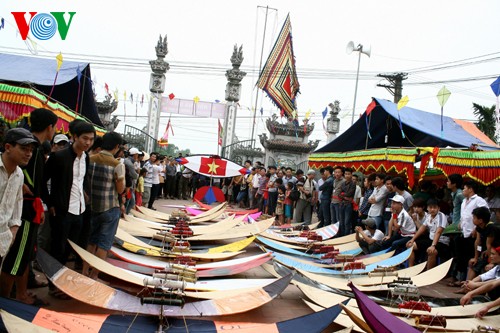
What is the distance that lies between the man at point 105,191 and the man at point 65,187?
0.98ft

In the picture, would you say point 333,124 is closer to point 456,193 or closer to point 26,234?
point 456,193

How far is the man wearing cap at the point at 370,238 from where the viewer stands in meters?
6.79

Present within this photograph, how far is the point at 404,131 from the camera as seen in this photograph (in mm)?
10625

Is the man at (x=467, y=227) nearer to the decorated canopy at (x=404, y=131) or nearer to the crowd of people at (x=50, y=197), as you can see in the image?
the decorated canopy at (x=404, y=131)

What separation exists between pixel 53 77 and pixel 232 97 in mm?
11533

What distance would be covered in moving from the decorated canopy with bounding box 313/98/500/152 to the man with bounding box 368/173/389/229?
72.1 inches

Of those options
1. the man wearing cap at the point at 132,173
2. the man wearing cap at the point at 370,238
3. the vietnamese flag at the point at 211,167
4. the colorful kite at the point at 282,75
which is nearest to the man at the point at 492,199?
the man wearing cap at the point at 370,238

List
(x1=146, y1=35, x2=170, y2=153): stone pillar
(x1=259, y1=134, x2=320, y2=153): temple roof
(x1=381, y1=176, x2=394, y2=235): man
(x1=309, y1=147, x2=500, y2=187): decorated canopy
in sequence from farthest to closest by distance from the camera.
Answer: (x1=259, y1=134, x2=320, y2=153): temple roof < (x1=146, y1=35, x2=170, y2=153): stone pillar < (x1=381, y1=176, x2=394, y2=235): man < (x1=309, y1=147, x2=500, y2=187): decorated canopy

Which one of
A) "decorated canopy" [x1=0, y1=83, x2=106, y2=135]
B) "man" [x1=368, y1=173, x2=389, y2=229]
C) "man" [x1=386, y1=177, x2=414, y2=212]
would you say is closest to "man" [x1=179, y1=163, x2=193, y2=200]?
"decorated canopy" [x1=0, y1=83, x2=106, y2=135]

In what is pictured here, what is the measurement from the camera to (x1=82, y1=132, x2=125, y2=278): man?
14.1 ft

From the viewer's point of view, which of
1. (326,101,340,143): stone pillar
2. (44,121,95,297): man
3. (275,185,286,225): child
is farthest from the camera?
A: (326,101,340,143): stone pillar

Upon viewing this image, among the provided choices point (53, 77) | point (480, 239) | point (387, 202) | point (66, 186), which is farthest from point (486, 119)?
point (66, 186)

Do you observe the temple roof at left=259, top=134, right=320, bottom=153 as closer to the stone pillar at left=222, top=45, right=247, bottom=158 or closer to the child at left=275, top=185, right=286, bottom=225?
→ the stone pillar at left=222, top=45, right=247, bottom=158

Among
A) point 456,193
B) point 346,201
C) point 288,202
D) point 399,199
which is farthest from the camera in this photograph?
point 288,202
